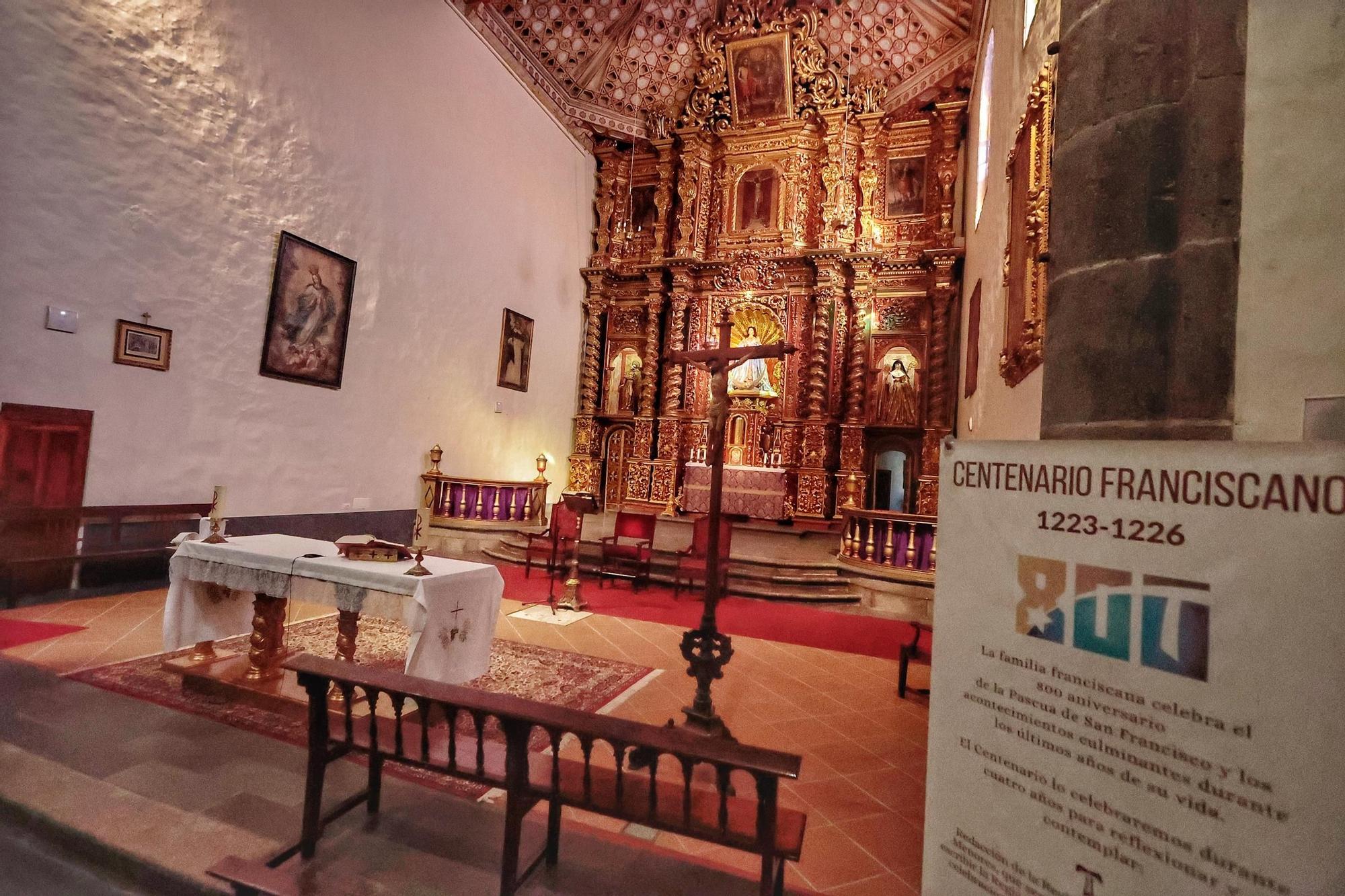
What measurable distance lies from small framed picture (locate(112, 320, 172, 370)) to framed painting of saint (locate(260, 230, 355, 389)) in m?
1.04

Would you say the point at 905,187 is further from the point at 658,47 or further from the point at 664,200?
the point at 658,47

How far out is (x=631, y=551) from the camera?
7.79 m

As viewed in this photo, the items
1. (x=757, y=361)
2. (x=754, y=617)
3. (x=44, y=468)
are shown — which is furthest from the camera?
(x=757, y=361)

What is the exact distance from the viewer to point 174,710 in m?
3.41

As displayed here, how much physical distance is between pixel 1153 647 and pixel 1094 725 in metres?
0.18

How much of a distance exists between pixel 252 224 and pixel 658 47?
9763 mm

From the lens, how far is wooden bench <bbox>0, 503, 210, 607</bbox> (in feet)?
16.9

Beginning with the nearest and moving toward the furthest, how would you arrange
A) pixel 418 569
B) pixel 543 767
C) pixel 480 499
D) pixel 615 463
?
pixel 543 767, pixel 418 569, pixel 480 499, pixel 615 463

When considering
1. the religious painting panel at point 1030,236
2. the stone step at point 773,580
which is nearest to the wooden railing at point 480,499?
the stone step at point 773,580

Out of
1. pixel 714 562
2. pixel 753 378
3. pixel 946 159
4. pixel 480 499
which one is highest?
pixel 946 159

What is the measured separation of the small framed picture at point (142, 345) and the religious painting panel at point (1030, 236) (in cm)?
753

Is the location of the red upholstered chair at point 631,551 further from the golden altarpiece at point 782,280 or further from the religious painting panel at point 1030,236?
the religious painting panel at point 1030,236

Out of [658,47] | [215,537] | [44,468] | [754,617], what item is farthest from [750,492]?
[658,47]

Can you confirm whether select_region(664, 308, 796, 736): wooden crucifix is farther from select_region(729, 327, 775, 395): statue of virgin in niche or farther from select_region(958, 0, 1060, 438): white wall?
select_region(729, 327, 775, 395): statue of virgin in niche
